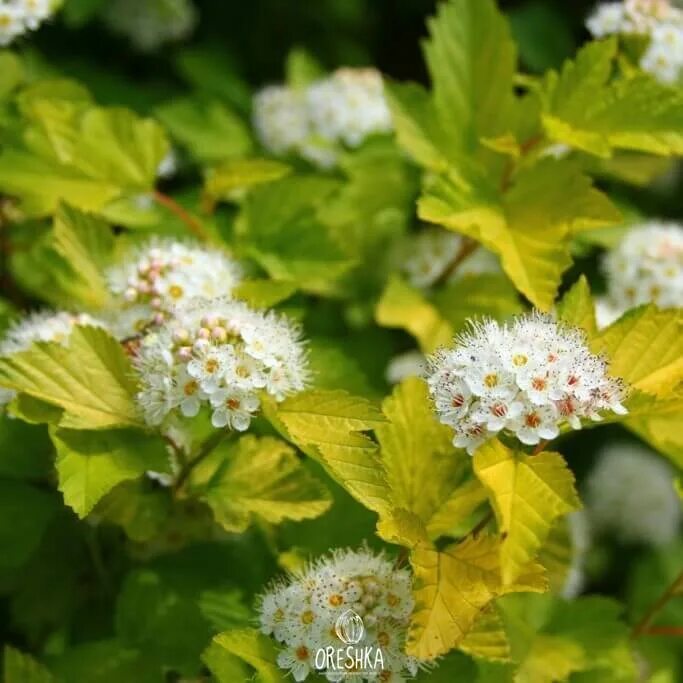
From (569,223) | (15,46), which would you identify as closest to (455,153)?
(569,223)

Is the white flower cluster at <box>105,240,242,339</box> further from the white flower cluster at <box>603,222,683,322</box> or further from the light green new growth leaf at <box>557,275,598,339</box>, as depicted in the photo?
the white flower cluster at <box>603,222,683,322</box>

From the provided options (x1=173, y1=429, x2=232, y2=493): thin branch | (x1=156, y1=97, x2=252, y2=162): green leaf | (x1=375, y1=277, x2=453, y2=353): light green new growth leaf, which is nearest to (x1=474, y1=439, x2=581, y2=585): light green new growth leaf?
(x1=173, y1=429, x2=232, y2=493): thin branch

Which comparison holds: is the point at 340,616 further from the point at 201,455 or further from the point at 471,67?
the point at 471,67

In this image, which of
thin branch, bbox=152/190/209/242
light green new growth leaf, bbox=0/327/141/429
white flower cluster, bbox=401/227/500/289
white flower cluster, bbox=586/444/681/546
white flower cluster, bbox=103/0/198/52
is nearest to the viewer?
light green new growth leaf, bbox=0/327/141/429

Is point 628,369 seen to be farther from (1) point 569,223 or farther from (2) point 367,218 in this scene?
(2) point 367,218

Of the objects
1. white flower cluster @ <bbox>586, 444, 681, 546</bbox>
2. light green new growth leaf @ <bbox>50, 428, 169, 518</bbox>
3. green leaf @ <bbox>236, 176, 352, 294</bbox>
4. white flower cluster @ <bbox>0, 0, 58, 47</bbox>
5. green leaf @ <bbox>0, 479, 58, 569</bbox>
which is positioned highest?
white flower cluster @ <bbox>0, 0, 58, 47</bbox>

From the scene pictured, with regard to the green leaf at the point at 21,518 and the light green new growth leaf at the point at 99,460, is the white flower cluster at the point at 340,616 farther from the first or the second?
the green leaf at the point at 21,518

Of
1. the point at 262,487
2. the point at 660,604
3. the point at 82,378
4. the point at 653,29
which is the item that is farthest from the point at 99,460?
the point at 653,29

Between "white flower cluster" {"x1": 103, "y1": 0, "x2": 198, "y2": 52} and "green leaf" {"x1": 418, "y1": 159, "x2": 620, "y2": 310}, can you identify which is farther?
"white flower cluster" {"x1": 103, "y1": 0, "x2": 198, "y2": 52}
